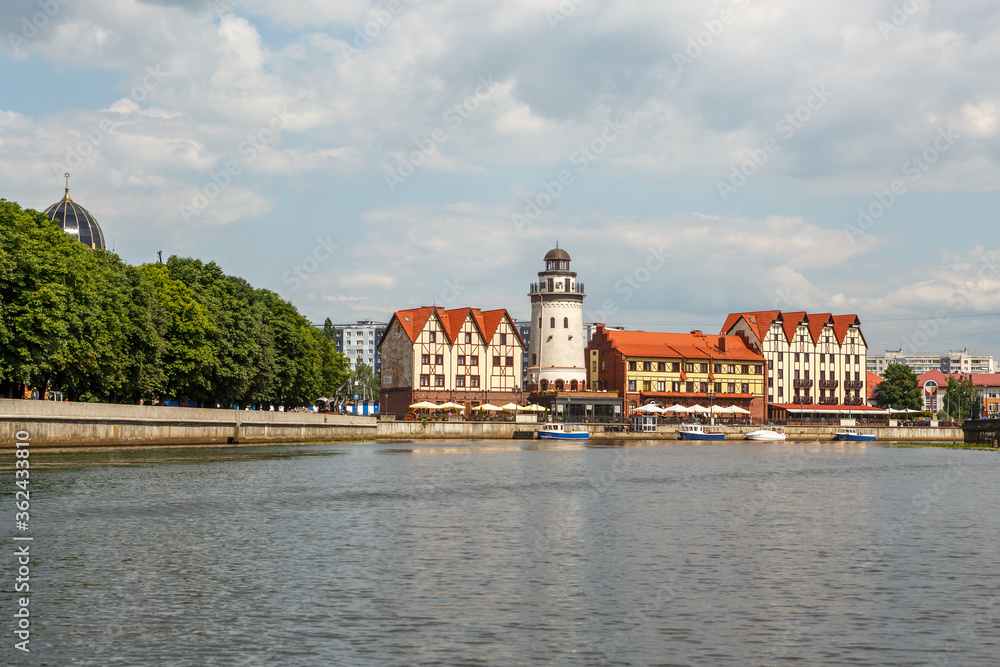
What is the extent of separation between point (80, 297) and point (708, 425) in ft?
328

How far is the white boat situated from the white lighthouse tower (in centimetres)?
2361

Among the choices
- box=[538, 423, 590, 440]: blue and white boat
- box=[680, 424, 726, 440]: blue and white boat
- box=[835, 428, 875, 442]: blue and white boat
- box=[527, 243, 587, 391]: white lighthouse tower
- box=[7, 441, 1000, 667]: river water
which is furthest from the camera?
box=[527, 243, 587, 391]: white lighthouse tower

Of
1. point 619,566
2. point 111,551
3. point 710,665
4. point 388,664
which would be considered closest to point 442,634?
point 388,664

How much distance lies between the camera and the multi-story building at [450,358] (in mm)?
139500

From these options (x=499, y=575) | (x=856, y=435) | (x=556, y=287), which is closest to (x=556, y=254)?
(x=556, y=287)

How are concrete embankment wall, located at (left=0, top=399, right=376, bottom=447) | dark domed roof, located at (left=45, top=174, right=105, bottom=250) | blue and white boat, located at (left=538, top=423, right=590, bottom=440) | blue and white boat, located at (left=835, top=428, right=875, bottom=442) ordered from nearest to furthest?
concrete embankment wall, located at (left=0, top=399, right=376, bottom=447), blue and white boat, located at (left=538, top=423, right=590, bottom=440), blue and white boat, located at (left=835, top=428, right=875, bottom=442), dark domed roof, located at (left=45, top=174, right=105, bottom=250)

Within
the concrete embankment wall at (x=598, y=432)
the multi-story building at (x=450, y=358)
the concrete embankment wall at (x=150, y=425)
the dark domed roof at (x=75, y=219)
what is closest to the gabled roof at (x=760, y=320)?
the concrete embankment wall at (x=598, y=432)

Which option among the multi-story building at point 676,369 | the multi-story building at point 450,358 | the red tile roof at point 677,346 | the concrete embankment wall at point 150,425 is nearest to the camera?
the concrete embankment wall at point 150,425

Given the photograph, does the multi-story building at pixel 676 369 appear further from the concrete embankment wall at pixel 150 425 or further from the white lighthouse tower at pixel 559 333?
the concrete embankment wall at pixel 150 425

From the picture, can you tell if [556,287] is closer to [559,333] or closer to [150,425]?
[559,333]

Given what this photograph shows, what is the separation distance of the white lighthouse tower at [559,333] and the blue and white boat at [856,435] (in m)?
35.6

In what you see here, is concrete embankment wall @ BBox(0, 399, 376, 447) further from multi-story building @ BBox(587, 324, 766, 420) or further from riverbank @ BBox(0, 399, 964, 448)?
multi-story building @ BBox(587, 324, 766, 420)

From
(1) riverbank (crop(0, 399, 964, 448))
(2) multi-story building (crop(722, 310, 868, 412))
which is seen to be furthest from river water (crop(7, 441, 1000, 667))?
(2) multi-story building (crop(722, 310, 868, 412))

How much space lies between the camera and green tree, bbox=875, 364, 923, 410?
18462cm
